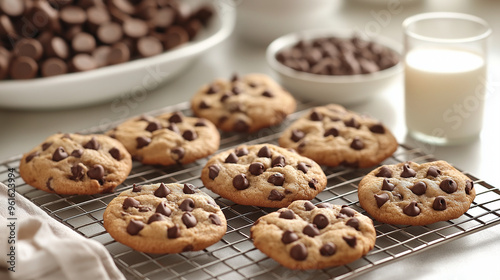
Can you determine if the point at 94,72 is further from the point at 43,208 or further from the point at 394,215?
the point at 394,215

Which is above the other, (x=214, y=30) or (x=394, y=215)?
(x=214, y=30)

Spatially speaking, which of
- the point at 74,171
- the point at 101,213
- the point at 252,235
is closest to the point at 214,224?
the point at 252,235

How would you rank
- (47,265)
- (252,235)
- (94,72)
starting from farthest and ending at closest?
1. (94,72)
2. (252,235)
3. (47,265)

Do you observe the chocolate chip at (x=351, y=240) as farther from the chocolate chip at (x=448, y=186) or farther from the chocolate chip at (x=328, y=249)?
the chocolate chip at (x=448, y=186)

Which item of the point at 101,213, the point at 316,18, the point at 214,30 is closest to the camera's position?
the point at 101,213

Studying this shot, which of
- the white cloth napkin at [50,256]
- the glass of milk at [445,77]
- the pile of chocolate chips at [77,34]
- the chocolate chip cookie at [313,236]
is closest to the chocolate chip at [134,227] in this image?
the white cloth napkin at [50,256]

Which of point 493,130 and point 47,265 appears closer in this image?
point 47,265

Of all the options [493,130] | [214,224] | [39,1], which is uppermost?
[39,1]
